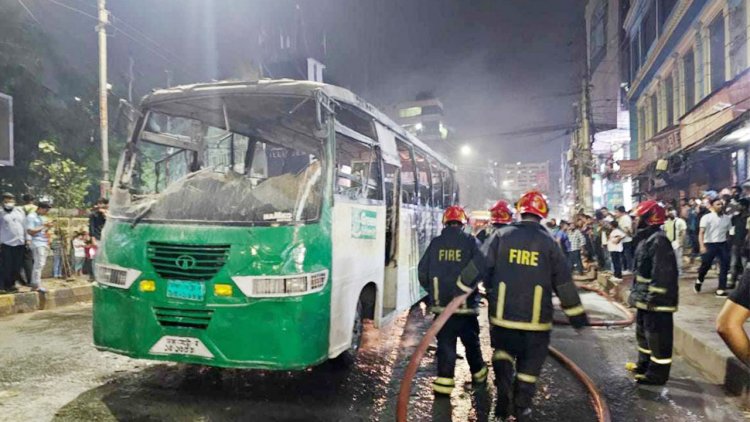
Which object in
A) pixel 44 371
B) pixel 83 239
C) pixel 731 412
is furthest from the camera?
pixel 83 239

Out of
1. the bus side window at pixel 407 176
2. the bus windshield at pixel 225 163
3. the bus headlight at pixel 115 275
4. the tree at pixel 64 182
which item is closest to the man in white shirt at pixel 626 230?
the bus side window at pixel 407 176

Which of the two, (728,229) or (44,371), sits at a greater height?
(728,229)

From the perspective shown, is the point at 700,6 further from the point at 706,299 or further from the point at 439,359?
the point at 439,359

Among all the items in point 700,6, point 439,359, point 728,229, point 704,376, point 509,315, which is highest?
point 700,6

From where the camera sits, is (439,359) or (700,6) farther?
(700,6)

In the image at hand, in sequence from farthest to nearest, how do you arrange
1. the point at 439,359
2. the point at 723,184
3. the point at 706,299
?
the point at 723,184
the point at 706,299
the point at 439,359

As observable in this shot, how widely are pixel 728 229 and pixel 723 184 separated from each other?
8.51 metres

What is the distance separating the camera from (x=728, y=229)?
27.7 feet

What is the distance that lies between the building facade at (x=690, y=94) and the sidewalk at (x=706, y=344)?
5.11 metres

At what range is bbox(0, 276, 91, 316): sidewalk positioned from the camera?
793 centimetres

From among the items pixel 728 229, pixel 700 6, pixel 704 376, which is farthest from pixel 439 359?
pixel 700 6

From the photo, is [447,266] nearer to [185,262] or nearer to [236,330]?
[236,330]

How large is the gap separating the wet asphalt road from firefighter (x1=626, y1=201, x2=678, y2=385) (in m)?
0.26

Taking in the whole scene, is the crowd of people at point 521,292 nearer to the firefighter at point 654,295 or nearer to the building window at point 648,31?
the firefighter at point 654,295
